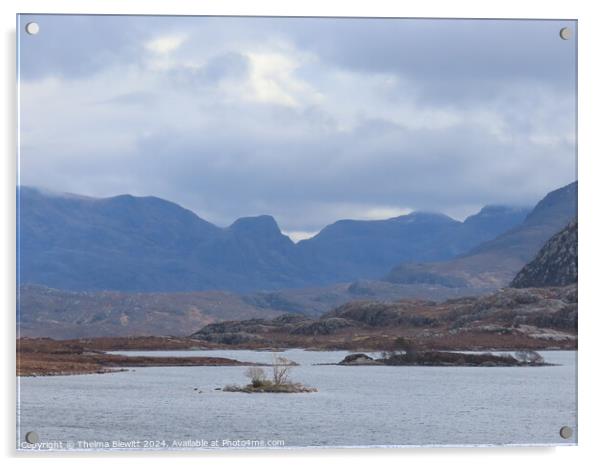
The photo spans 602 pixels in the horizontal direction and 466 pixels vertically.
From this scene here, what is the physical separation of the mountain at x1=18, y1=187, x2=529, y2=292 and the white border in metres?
1.22

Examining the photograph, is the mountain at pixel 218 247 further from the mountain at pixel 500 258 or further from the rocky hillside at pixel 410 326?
the rocky hillside at pixel 410 326

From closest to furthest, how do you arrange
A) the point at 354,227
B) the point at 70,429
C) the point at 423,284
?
the point at 70,429, the point at 354,227, the point at 423,284

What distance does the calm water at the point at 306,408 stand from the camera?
1531cm

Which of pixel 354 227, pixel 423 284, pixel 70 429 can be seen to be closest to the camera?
pixel 70 429

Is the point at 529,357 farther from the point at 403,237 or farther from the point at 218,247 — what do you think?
the point at 218,247

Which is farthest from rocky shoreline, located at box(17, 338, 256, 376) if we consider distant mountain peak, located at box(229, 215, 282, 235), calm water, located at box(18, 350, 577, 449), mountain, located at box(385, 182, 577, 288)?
mountain, located at box(385, 182, 577, 288)

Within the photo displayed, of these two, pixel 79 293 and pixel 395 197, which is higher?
pixel 395 197

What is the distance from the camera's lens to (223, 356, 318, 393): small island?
1684 cm

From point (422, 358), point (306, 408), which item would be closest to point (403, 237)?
point (422, 358)

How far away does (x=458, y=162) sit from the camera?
55.1 ft

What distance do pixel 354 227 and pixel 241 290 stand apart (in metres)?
2.31

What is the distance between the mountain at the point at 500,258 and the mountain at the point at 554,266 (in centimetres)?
21

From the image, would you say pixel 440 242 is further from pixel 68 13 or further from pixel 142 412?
pixel 68 13
